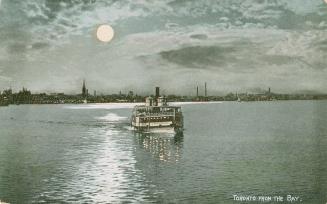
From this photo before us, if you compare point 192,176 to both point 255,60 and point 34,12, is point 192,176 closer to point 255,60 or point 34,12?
point 255,60

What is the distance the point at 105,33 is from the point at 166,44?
1756 millimetres

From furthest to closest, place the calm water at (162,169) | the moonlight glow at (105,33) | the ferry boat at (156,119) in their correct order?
the ferry boat at (156,119), the moonlight glow at (105,33), the calm water at (162,169)

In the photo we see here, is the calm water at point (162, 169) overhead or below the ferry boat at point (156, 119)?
below

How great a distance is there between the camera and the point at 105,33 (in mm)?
13016

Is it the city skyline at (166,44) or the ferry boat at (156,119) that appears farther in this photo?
the ferry boat at (156,119)

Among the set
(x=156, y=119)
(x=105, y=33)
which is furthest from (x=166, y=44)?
(x=156, y=119)

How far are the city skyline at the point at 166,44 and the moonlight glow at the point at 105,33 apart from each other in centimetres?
17

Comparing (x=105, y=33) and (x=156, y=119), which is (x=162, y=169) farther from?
(x=156, y=119)

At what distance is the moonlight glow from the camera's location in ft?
42.3

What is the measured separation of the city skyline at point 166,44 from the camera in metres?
12.4

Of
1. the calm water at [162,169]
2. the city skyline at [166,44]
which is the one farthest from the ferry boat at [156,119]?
the city skyline at [166,44]

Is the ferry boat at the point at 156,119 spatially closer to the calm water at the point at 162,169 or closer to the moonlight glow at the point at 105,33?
the calm water at the point at 162,169

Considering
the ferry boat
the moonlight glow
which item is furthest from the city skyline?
the ferry boat

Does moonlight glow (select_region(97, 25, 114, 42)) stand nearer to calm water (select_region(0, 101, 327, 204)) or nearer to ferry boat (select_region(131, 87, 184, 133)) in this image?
calm water (select_region(0, 101, 327, 204))
